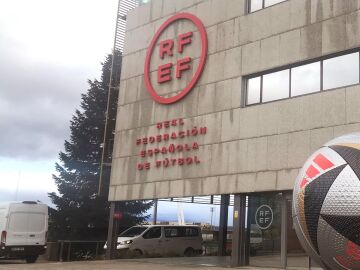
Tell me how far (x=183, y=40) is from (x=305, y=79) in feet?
20.1

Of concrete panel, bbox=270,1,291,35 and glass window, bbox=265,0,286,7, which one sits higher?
glass window, bbox=265,0,286,7

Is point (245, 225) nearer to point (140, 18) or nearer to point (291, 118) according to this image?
point (291, 118)

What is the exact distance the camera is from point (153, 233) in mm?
24266

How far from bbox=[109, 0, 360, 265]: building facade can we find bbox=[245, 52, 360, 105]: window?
35 millimetres

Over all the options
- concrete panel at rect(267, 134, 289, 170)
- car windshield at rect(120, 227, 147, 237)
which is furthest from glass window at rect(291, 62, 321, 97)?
car windshield at rect(120, 227, 147, 237)

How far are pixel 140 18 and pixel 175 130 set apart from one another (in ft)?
20.8

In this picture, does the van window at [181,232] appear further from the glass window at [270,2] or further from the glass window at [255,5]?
the glass window at [270,2]

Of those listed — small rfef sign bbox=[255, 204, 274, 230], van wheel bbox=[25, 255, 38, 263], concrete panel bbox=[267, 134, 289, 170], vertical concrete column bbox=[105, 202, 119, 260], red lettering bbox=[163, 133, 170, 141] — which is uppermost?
red lettering bbox=[163, 133, 170, 141]

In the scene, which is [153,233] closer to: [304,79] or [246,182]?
[246,182]

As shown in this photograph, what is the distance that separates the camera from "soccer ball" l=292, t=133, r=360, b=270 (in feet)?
20.9

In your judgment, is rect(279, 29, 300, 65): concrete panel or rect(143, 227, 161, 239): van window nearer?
rect(279, 29, 300, 65): concrete panel

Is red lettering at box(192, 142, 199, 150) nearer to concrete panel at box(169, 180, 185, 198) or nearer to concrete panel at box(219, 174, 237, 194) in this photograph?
concrete panel at box(169, 180, 185, 198)

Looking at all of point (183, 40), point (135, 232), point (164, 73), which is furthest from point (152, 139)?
point (135, 232)

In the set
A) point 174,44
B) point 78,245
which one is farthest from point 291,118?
point 78,245
